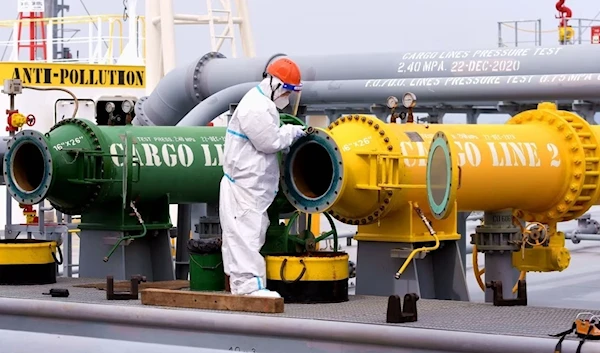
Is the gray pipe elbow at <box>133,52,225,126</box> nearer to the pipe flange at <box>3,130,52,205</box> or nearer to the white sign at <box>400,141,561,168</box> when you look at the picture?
the pipe flange at <box>3,130,52,205</box>

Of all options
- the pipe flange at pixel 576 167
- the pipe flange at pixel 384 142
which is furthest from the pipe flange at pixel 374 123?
the pipe flange at pixel 576 167

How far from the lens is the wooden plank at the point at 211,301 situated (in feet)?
22.6

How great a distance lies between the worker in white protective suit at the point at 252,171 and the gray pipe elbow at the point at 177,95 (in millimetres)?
4967

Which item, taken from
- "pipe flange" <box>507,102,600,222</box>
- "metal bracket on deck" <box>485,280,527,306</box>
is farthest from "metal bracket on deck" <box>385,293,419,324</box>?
"pipe flange" <box>507,102,600,222</box>

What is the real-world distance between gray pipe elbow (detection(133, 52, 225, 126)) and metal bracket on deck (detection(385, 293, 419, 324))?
613 cm

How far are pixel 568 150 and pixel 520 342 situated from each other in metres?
2.50

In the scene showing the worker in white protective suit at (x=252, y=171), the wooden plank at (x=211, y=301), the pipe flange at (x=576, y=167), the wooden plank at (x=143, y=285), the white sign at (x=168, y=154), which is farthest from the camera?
the white sign at (x=168, y=154)

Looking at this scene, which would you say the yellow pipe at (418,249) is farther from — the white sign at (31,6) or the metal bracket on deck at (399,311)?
the white sign at (31,6)

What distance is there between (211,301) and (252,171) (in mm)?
789

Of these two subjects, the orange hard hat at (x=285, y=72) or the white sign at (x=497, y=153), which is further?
the white sign at (x=497, y=153)

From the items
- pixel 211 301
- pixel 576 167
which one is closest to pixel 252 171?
pixel 211 301

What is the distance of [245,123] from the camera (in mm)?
7230

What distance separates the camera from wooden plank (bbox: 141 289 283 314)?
6887mm

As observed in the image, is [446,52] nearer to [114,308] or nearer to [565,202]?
[565,202]
